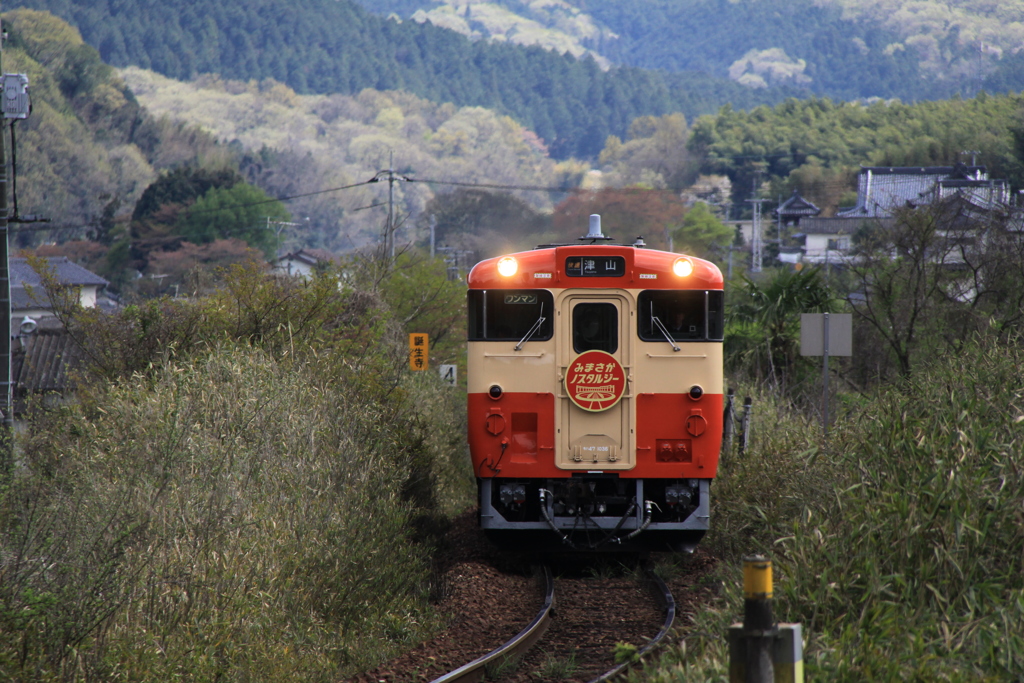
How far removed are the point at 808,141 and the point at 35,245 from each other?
52.2 meters

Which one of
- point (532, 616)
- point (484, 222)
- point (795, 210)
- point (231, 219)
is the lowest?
point (532, 616)

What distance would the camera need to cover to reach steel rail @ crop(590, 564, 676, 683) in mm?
6875

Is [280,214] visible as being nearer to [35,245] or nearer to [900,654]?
[35,245]

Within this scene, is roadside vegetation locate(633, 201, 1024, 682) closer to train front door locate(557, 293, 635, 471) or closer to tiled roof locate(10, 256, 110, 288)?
train front door locate(557, 293, 635, 471)

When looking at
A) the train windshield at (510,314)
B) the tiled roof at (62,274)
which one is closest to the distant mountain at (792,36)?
the tiled roof at (62,274)

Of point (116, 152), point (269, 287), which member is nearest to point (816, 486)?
point (269, 287)

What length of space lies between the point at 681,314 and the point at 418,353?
12720 mm

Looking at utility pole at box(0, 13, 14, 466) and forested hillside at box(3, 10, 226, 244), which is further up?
forested hillside at box(3, 10, 226, 244)

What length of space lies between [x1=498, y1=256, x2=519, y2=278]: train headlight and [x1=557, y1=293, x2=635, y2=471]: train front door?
2.34 feet

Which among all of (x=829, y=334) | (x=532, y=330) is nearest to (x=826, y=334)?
(x=829, y=334)

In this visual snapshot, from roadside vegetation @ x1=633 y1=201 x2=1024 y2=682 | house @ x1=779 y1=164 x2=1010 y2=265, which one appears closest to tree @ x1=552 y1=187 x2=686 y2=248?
house @ x1=779 y1=164 x2=1010 y2=265

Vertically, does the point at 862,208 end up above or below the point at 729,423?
above

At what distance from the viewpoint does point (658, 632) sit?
8281 millimetres

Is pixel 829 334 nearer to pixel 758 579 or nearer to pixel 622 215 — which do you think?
pixel 758 579
